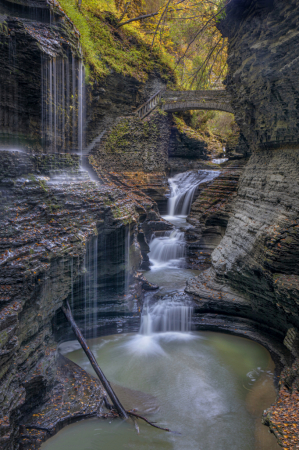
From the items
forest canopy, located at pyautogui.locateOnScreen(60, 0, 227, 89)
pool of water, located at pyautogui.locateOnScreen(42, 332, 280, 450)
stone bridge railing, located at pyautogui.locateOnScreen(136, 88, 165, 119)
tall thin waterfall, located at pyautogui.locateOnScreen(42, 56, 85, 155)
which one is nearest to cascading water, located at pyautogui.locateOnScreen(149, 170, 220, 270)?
stone bridge railing, located at pyautogui.locateOnScreen(136, 88, 165, 119)

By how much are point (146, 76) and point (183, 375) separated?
2013cm

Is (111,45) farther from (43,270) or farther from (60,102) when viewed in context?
(43,270)

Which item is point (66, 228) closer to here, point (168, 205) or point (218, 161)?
point (168, 205)

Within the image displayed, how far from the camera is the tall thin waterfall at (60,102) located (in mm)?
9680

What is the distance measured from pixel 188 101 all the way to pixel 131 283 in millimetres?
14846

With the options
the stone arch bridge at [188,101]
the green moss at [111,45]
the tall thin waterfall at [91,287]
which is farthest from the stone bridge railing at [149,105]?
the tall thin waterfall at [91,287]

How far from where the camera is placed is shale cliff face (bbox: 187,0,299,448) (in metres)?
6.33

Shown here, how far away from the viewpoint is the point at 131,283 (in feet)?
31.1

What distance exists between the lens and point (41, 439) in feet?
15.2

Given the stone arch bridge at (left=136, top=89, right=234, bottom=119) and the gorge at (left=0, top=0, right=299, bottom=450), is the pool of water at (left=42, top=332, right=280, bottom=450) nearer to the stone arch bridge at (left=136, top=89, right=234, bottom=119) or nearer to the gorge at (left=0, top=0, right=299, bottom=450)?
the gorge at (left=0, top=0, right=299, bottom=450)

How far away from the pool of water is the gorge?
3 centimetres

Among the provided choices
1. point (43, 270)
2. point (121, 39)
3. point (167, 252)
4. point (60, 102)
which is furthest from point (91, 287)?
point (121, 39)

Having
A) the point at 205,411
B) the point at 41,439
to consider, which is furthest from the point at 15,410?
the point at 205,411

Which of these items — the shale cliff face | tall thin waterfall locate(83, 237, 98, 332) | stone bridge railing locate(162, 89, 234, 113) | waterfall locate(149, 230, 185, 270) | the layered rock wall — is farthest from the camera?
stone bridge railing locate(162, 89, 234, 113)
